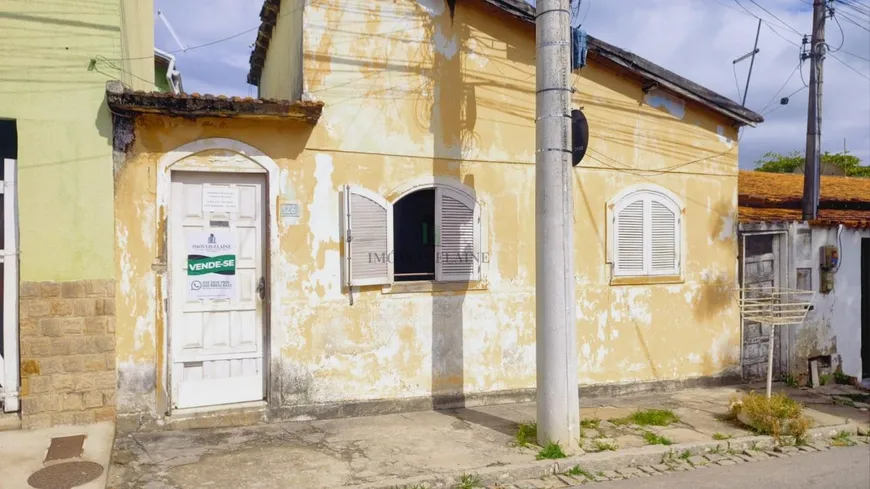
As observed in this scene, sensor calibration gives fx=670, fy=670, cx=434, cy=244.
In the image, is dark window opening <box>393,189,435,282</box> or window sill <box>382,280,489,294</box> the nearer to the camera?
window sill <box>382,280,489,294</box>

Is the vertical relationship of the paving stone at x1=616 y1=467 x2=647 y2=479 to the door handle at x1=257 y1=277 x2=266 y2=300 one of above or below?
below

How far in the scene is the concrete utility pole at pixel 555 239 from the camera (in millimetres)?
6254

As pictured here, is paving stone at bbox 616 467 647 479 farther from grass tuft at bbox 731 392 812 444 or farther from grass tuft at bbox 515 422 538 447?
grass tuft at bbox 731 392 812 444

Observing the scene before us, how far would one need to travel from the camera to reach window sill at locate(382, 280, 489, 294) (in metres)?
7.52

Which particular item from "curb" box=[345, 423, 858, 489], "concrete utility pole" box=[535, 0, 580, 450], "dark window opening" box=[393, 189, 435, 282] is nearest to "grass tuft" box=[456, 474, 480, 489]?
"curb" box=[345, 423, 858, 489]

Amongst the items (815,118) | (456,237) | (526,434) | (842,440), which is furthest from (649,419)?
(815,118)

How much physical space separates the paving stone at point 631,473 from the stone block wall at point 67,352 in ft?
15.7

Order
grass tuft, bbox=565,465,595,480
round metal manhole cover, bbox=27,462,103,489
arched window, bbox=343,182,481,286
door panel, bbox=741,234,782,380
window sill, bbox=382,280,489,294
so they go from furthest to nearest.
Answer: door panel, bbox=741,234,782,380, window sill, bbox=382,280,489,294, arched window, bbox=343,182,481,286, grass tuft, bbox=565,465,595,480, round metal manhole cover, bbox=27,462,103,489

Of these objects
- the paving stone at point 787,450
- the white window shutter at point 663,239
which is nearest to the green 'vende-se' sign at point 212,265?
the white window shutter at point 663,239

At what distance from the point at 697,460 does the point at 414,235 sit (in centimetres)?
465

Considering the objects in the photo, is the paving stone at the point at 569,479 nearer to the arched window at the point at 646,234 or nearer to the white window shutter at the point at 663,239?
the arched window at the point at 646,234

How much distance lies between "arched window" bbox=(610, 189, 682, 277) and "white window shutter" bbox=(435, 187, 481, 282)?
6.42ft

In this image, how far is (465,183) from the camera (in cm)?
786

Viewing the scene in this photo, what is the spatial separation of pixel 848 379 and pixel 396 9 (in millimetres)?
8467
